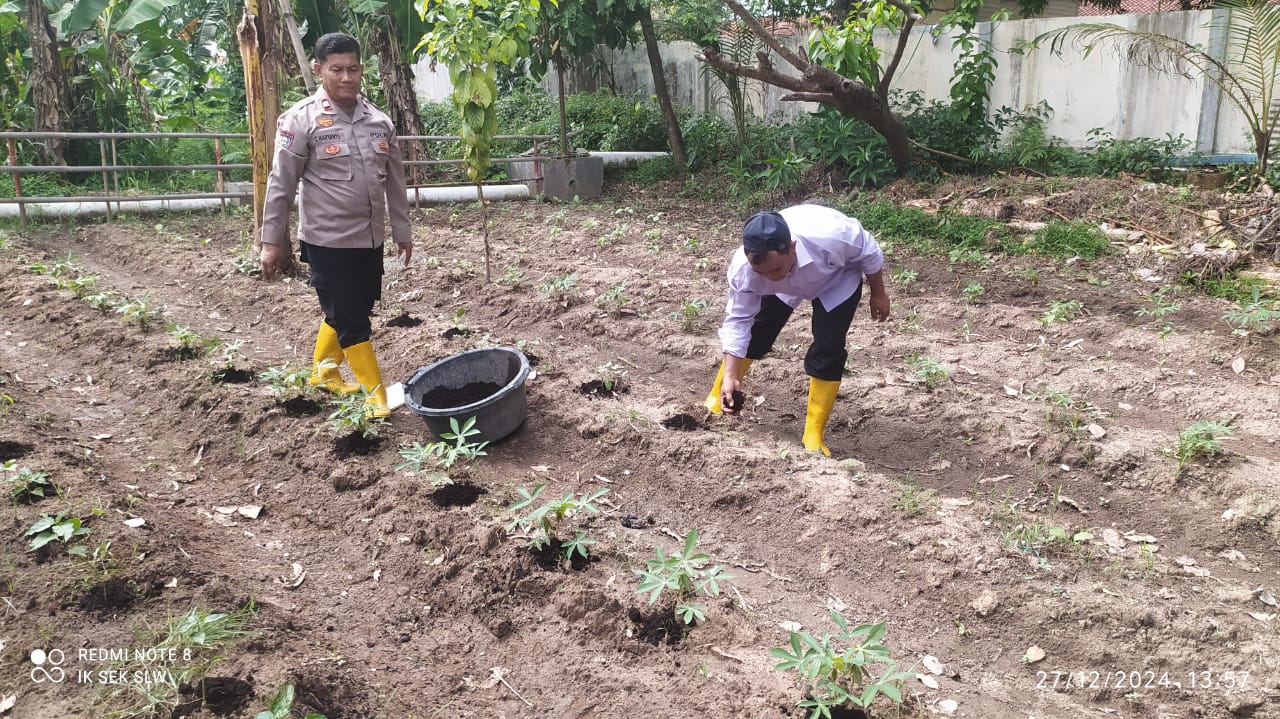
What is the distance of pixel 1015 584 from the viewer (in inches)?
120

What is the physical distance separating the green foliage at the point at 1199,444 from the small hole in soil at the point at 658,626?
2411 millimetres

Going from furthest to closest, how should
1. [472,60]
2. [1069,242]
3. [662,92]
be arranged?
[662,92]
[1069,242]
[472,60]

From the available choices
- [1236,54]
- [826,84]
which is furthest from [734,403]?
[1236,54]

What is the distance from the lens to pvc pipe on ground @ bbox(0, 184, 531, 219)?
9977mm

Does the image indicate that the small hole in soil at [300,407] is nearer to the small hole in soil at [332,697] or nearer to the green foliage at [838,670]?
the small hole in soil at [332,697]

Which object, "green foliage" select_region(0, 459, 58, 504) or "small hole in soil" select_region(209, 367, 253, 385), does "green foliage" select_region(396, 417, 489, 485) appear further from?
"small hole in soil" select_region(209, 367, 253, 385)

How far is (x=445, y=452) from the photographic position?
3.96 meters

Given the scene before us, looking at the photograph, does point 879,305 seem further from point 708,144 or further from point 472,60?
point 708,144

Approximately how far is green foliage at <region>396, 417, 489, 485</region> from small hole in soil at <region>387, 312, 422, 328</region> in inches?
80.5

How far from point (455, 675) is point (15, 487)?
1.87m

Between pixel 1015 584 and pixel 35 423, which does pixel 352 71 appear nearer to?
pixel 35 423

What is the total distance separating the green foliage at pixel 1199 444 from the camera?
3836mm

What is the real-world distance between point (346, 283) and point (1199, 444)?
3.92 metres

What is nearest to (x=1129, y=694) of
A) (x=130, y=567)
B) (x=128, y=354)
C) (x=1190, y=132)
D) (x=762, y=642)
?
(x=762, y=642)
